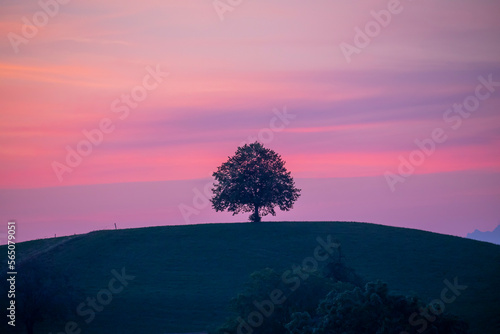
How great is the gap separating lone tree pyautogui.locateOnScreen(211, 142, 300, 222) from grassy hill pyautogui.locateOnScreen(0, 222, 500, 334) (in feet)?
12.9

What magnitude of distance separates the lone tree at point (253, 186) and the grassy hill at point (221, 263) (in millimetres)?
3944

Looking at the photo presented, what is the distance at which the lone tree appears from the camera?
10356cm

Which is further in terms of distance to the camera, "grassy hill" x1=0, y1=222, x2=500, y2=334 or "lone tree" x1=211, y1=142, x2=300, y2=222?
"lone tree" x1=211, y1=142, x2=300, y2=222

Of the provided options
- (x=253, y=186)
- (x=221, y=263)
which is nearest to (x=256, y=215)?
(x=253, y=186)

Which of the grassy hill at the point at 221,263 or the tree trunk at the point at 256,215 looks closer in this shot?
the grassy hill at the point at 221,263

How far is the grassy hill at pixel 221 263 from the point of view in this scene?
6756 centimetres

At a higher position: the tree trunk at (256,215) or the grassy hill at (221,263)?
the tree trunk at (256,215)

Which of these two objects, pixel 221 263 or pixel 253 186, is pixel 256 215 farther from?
pixel 221 263

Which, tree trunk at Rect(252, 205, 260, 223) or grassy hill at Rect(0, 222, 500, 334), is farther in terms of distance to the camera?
tree trunk at Rect(252, 205, 260, 223)

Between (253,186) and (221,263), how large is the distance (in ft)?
70.3

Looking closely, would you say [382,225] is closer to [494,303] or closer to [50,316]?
[494,303]

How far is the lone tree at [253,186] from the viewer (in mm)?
103562

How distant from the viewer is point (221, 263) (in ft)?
280

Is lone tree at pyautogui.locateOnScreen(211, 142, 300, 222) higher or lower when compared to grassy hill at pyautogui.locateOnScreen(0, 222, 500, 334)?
higher
